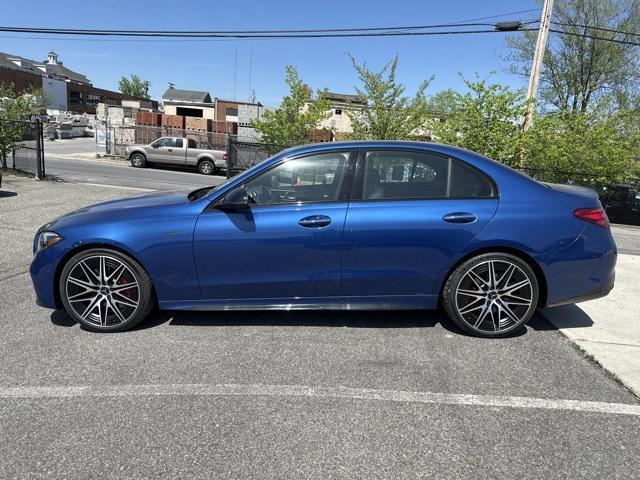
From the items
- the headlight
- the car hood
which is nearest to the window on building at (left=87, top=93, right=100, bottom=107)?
the car hood

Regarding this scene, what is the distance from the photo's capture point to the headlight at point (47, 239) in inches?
148

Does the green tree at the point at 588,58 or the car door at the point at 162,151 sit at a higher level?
the green tree at the point at 588,58

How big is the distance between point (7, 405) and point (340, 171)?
2763 millimetres

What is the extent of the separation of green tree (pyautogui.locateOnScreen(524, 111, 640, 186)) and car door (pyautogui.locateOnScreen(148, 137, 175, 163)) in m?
17.4

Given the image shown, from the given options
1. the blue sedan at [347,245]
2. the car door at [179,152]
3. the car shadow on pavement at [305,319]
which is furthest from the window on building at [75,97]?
the blue sedan at [347,245]

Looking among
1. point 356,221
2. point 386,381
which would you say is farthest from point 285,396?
point 356,221

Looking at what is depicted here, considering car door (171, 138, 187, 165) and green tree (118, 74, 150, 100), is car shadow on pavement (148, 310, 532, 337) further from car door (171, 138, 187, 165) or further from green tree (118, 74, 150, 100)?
green tree (118, 74, 150, 100)

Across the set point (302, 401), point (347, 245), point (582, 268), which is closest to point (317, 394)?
point (302, 401)

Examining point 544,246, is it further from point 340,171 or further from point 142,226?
point 142,226

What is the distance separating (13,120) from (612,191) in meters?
17.4

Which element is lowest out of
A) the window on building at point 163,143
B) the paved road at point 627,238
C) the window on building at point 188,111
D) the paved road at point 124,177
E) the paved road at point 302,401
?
the paved road at point 302,401

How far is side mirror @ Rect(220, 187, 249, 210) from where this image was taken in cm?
365

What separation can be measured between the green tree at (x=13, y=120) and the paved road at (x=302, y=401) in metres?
11.5

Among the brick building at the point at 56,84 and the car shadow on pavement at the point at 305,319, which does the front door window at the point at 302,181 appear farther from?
the brick building at the point at 56,84
